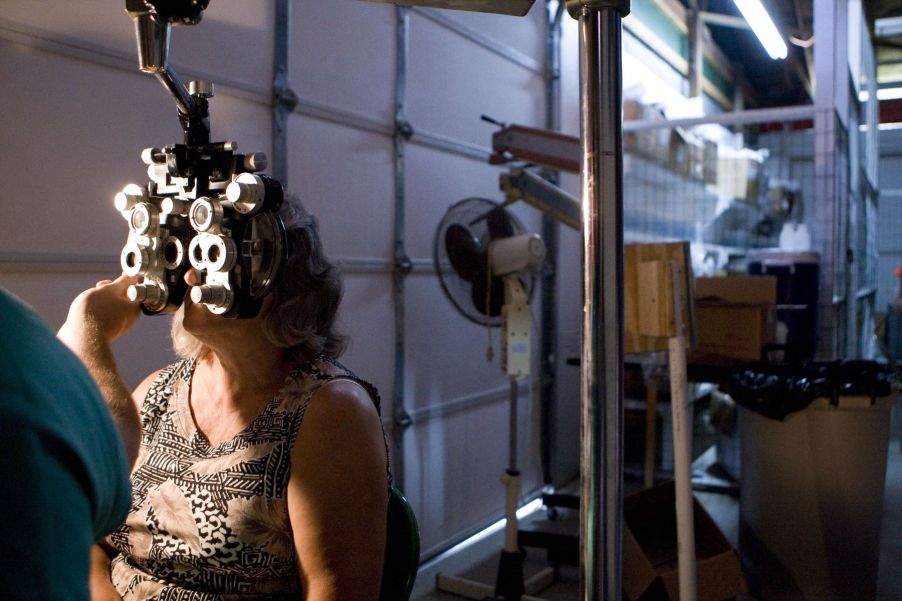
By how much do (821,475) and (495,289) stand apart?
4.30 feet

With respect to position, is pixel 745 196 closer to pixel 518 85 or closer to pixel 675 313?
pixel 518 85

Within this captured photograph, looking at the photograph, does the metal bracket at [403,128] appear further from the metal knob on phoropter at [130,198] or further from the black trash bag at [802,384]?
the metal knob on phoropter at [130,198]

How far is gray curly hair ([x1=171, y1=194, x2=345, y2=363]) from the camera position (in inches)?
58.9

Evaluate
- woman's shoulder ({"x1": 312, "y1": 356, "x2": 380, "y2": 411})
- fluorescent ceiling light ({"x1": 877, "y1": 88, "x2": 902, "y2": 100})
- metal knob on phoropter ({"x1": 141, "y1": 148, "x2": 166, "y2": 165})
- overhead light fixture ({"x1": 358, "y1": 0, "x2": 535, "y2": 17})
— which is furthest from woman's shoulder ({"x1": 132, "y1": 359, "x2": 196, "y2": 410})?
fluorescent ceiling light ({"x1": 877, "y1": 88, "x2": 902, "y2": 100})

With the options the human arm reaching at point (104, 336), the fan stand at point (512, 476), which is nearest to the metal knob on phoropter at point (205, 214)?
the human arm reaching at point (104, 336)

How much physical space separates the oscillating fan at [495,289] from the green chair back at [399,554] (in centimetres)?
150

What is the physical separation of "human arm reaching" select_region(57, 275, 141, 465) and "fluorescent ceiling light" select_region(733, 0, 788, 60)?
2657 millimetres

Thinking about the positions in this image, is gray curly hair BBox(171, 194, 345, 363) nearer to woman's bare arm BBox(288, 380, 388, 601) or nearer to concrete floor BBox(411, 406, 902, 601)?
woman's bare arm BBox(288, 380, 388, 601)

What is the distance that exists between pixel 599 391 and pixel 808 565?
8.11 feet

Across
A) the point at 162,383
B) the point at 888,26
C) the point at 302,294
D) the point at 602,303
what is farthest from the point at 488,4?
the point at 888,26

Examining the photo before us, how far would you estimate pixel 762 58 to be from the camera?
8594 millimetres

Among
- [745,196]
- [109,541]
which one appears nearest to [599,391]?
[109,541]

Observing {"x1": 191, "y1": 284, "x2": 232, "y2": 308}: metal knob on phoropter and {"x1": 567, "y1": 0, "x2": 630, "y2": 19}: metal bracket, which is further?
{"x1": 191, "y1": 284, "x2": 232, "y2": 308}: metal knob on phoropter

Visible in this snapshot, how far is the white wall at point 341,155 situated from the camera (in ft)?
6.30
